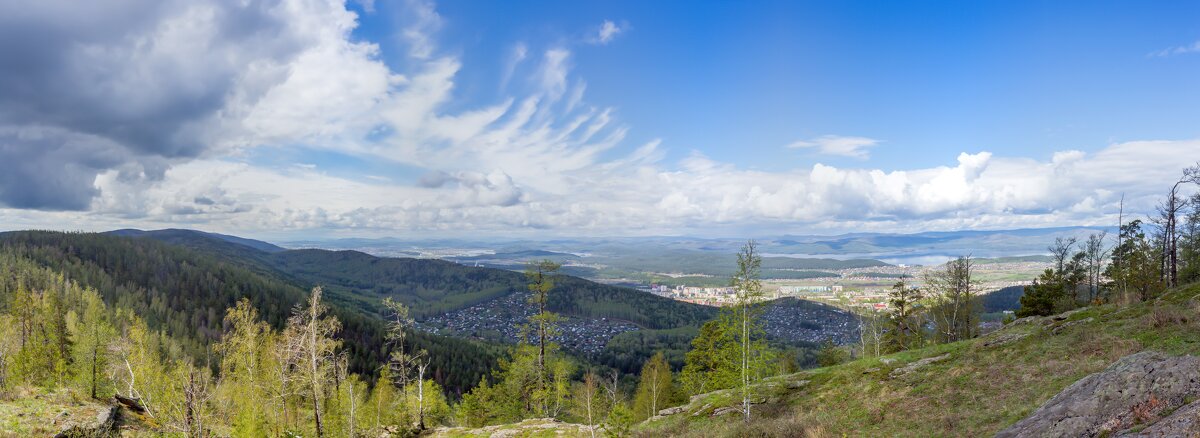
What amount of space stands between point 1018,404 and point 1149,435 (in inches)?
493

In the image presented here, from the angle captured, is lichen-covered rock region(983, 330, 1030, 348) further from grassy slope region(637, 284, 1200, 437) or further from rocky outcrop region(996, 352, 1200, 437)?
rocky outcrop region(996, 352, 1200, 437)

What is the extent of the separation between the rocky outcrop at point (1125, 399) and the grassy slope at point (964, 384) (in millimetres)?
4432

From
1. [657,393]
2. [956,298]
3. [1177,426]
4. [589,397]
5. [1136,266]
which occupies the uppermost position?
[1177,426]

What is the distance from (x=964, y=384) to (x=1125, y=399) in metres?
16.9

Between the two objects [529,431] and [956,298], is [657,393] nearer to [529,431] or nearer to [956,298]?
[529,431]

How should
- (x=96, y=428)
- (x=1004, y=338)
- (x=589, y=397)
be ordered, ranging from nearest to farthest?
(x=589, y=397), (x=96, y=428), (x=1004, y=338)

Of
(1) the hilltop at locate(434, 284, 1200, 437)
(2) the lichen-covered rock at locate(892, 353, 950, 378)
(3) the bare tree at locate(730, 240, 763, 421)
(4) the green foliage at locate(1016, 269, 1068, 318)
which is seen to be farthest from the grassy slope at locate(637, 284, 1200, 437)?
(4) the green foliage at locate(1016, 269, 1068, 318)

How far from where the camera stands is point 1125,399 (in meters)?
10.6

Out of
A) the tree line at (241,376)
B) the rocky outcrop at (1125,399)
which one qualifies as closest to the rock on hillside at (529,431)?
the tree line at (241,376)

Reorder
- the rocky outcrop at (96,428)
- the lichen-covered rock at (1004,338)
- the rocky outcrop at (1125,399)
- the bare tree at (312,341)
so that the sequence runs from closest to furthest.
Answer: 1. the rocky outcrop at (1125,399)
2. the rocky outcrop at (96,428)
3. the bare tree at (312,341)
4. the lichen-covered rock at (1004,338)

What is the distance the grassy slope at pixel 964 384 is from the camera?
63.9ft

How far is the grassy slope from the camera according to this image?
1948 centimetres

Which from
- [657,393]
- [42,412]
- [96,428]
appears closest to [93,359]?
[42,412]

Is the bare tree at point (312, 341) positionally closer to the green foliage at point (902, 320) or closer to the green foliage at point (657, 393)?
the green foliage at point (657, 393)
